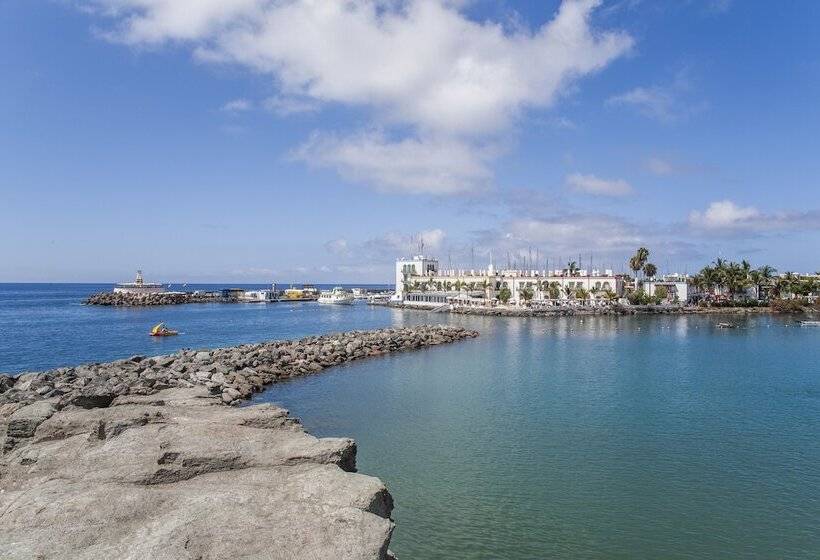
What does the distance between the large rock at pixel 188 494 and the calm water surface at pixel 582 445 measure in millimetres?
5422

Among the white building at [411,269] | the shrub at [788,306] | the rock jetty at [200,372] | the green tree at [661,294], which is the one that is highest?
the white building at [411,269]

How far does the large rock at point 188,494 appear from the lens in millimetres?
7141

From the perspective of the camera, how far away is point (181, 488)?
9.14 metres

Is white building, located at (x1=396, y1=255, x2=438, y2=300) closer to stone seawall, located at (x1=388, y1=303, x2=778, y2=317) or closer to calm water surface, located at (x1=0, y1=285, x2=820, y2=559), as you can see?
stone seawall, located at (x1=388, y1=303, x2=778, y2=317)

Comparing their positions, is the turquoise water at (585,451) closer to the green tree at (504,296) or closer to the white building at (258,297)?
the green tree at (504,296)

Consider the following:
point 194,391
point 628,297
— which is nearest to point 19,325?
point 194,391

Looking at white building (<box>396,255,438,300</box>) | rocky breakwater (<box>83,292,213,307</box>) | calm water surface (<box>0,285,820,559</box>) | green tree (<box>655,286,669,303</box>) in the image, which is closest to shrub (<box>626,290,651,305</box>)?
green tree (<box>655,286,669,303</box>)

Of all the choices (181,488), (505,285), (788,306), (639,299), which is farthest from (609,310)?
(181,488)

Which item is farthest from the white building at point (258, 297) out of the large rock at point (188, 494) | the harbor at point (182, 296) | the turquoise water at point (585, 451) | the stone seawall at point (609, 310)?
the large rock at point (188, 494)

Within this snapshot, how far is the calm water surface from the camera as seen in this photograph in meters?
15.2

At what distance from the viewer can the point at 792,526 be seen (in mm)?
15891

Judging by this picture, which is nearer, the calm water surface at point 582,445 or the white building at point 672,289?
the calm water surface at point 582,445

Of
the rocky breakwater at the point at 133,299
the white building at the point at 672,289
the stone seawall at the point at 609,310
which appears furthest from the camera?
the rocky breakwater at the point at 133,299

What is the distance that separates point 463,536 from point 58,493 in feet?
32.4
